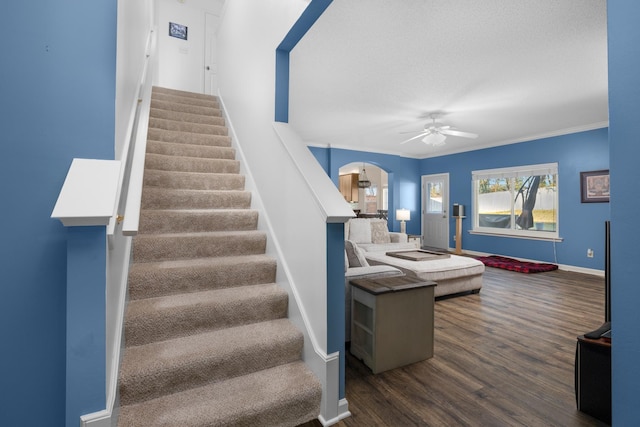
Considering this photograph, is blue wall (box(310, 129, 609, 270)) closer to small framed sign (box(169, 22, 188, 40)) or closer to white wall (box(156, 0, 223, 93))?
white wall (box(156, 0, 223, 93))

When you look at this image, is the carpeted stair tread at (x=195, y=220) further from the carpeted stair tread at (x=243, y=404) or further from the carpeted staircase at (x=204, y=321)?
the carpeted stair tread at (x=243, y=404)

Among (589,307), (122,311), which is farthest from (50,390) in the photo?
(589,307)

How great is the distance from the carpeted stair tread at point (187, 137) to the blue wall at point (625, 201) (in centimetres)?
345

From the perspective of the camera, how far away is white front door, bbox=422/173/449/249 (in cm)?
793

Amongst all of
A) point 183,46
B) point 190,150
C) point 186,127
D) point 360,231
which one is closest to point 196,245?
Answer: point 190,150

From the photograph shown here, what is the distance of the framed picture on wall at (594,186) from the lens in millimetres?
5070

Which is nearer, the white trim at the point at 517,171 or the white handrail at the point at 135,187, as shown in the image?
the white handrail at the point at 135,187

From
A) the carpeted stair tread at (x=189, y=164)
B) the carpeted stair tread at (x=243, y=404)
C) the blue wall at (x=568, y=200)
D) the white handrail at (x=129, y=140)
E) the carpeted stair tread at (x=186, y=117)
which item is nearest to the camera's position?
the white handrail at (x=129, y=140)

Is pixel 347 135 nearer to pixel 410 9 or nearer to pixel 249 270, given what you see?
pixel 410 9

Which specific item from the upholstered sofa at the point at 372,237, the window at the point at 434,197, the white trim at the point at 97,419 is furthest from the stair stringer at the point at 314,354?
the window at the point at 434,197

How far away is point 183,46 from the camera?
6.03 m

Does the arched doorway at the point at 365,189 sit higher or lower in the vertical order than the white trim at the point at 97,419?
higher

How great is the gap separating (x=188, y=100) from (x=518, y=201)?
666 cm

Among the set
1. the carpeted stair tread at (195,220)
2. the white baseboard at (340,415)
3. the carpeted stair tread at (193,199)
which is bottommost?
the white baseboard at (340,415)
